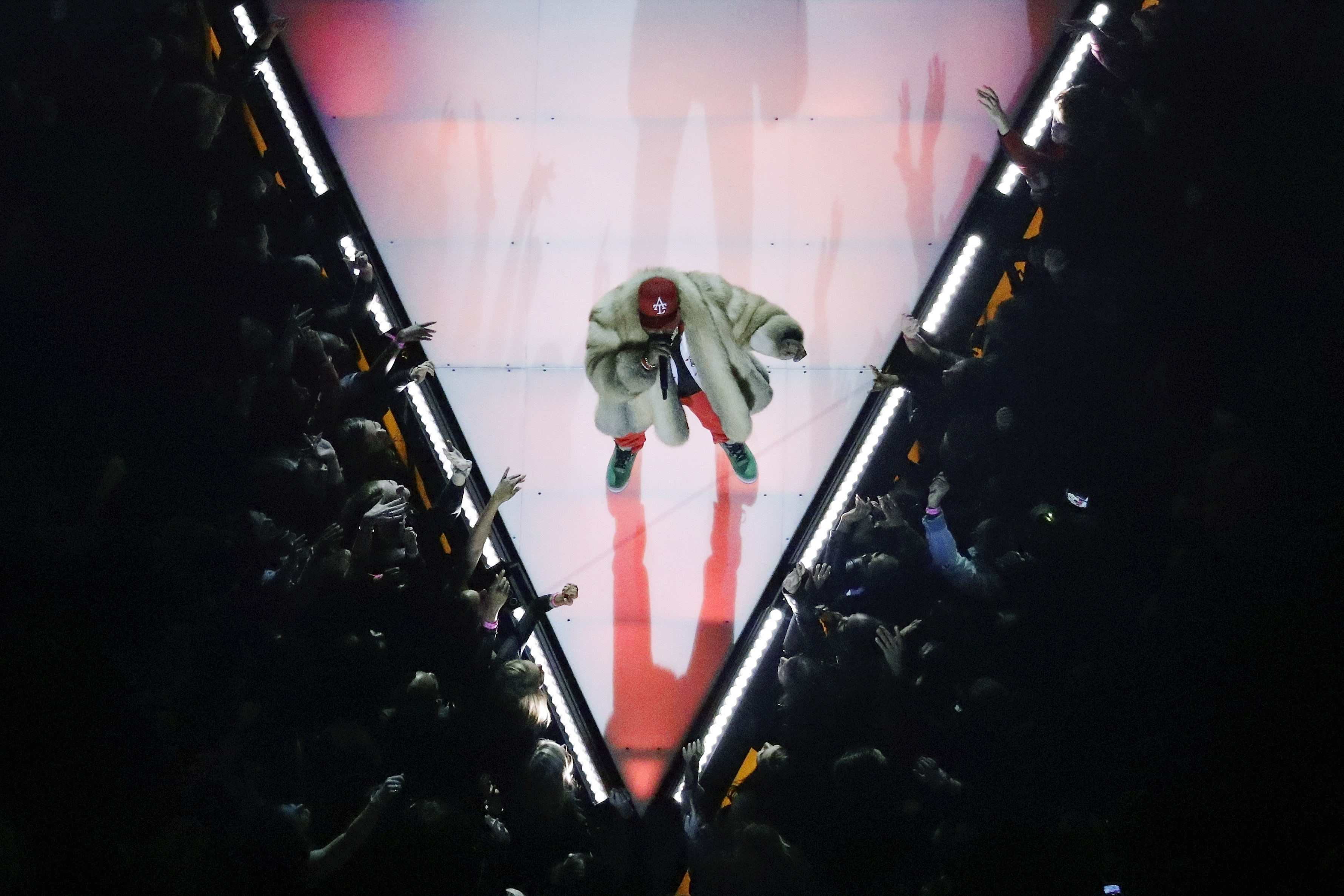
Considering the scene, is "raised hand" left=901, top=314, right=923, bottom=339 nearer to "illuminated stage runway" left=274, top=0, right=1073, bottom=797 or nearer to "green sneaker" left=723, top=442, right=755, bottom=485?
"illuminated stage runway" left=274, top=0, right=1073, bottom=797

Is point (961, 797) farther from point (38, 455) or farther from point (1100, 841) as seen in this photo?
point (38, 455)

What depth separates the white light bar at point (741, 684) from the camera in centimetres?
472

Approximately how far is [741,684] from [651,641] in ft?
1.62

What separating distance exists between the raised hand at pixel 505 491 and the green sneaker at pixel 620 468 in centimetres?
43

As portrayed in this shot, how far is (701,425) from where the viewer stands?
188 inches

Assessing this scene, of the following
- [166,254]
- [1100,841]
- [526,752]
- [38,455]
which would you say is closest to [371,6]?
[166,254]

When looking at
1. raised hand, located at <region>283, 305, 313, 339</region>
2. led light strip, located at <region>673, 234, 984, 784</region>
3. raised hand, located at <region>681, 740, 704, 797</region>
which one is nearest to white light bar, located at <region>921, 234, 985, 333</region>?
led light strip, located at <region>673, 234, 984, 784</region>

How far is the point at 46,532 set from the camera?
2.96 m

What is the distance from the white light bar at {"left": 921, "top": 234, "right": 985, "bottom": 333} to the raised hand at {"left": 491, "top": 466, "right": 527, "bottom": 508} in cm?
204

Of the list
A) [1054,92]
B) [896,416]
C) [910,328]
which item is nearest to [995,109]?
[1054,92]

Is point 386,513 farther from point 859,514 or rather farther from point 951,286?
point 951,286

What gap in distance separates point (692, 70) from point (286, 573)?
308 centimetres

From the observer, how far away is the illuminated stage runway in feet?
16.1

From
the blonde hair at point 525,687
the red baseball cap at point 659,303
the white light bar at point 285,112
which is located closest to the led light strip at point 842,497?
the blonde hair at point 525,687
